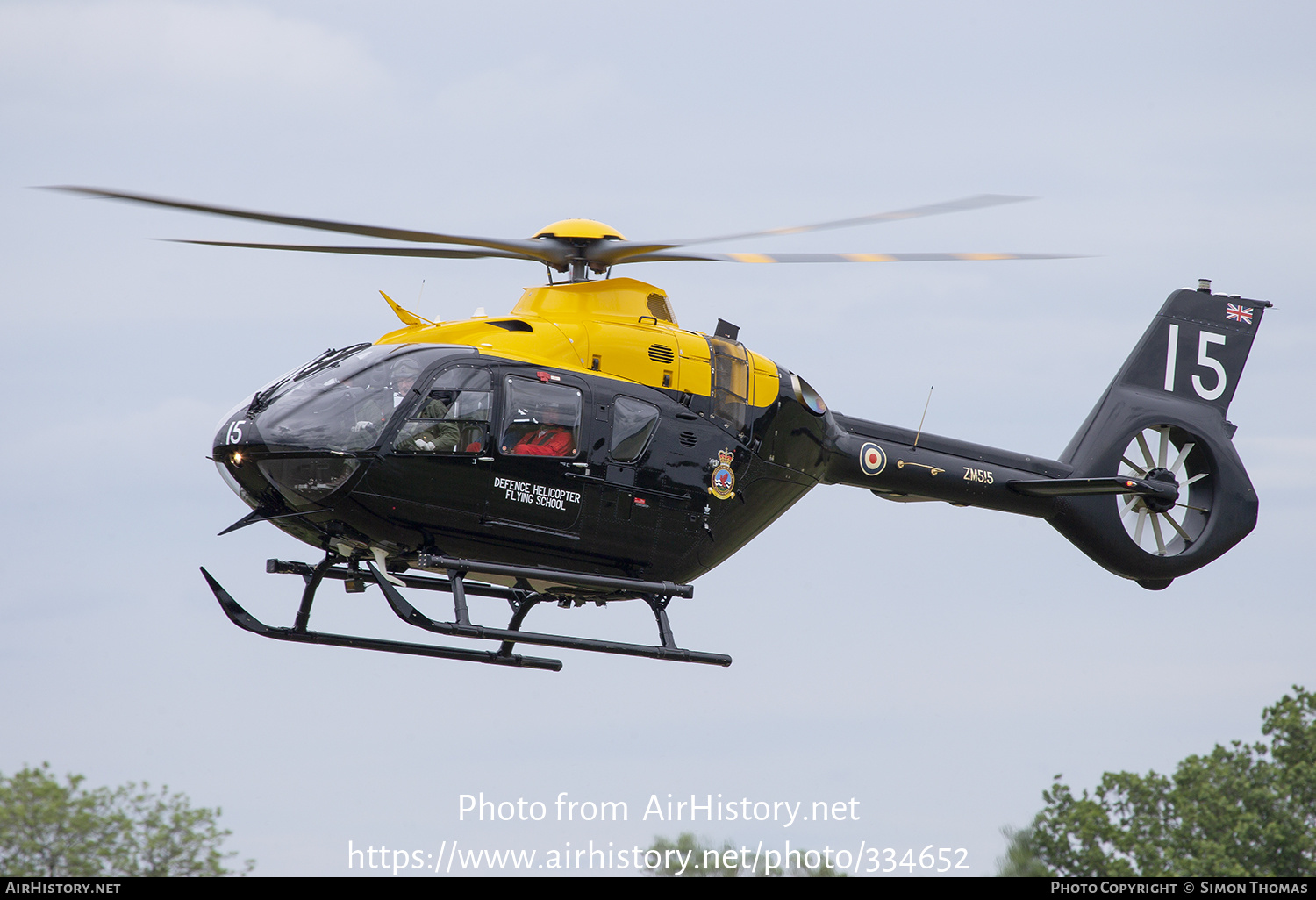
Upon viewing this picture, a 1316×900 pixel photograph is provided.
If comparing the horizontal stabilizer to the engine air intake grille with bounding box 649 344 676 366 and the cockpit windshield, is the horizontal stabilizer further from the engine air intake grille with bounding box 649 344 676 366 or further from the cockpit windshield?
the cockpit windshield

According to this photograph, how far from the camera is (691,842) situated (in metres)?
23.1

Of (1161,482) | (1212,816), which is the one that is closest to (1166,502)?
(1161,482)

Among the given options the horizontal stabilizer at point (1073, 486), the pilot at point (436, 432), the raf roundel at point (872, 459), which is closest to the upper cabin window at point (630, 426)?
the pilot at point (436, 432)

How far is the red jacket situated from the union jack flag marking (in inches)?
431

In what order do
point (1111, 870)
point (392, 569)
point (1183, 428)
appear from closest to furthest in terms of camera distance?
point (392, 569), point (1183, 428), point (1111, 870)

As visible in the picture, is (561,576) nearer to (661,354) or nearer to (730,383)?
(661,354)

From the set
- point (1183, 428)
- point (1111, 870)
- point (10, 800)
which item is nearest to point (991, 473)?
point (1183, 428)

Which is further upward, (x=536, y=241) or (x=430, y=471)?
(x=536, y=241)

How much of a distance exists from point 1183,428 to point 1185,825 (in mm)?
24194

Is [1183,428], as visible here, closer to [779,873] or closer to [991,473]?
[991,473]

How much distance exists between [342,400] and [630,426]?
2.76 meters

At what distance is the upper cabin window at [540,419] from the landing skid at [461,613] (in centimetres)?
114

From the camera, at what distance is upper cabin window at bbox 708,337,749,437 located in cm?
1588

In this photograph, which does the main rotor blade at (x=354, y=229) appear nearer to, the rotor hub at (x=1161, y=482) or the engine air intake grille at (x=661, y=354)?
the engine air intake grille at (x=661, y=354)
